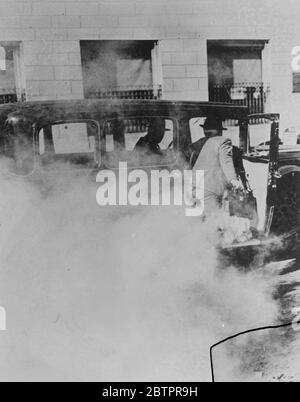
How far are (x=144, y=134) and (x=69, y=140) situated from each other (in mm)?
361

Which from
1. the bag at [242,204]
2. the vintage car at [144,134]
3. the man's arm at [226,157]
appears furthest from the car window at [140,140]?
the bag at [242,204]

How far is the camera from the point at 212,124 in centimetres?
210

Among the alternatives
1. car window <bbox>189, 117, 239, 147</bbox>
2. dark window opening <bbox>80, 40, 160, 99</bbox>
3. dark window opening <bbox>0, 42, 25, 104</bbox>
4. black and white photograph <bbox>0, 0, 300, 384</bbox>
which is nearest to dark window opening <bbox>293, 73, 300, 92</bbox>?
black and white photograph <bbox>0, 0, 300, 384</bbox>

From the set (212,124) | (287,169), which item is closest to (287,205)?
(287,169)

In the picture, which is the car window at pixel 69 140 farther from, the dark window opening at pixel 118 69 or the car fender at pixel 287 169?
the car fender at pixel 287 169

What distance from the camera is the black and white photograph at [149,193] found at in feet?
6.68

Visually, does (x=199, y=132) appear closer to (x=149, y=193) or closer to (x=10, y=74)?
(x=149, y=193)

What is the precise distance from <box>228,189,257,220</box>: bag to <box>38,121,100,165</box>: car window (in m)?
0.72

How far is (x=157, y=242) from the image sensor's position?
2.11 m

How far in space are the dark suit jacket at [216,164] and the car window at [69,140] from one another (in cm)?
52

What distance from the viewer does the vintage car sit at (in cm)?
200

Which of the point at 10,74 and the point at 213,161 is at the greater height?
the point at 10,74

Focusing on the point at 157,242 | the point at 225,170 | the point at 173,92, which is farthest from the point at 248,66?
the point at 157,242

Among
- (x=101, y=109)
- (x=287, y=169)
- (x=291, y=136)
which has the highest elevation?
(x=101, y=109)
